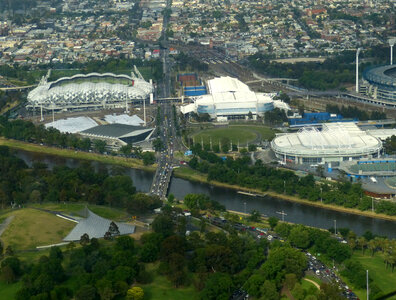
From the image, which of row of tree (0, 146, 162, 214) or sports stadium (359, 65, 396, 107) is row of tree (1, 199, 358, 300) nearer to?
row of tree (0, 146, 162, 214)

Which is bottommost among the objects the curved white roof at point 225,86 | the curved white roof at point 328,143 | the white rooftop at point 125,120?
the white rooftop at point 125,120

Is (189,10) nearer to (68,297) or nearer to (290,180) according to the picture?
(290,180)

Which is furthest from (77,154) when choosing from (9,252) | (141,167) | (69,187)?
(9,252)

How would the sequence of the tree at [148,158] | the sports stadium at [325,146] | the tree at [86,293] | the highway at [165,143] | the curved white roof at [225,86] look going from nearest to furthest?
1. the tree at [86,293]
2. the highway at [165,143]
3. the sports stadium at [325,146]
4. the tree at [148,158]
5. the curved white roof at [225,86]

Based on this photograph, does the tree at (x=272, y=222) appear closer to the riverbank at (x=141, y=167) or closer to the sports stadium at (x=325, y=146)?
the riverbank at (x=141, y=167)

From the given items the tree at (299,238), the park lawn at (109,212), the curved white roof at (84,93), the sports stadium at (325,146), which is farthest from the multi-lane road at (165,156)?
the tree at (299,238)

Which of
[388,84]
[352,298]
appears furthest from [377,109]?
[352,298]

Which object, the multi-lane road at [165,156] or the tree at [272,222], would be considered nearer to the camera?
the tree at [272,222]
